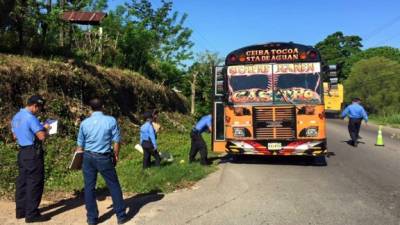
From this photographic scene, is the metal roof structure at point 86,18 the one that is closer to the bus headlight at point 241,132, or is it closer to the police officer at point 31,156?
the bus headlight at point 241,132

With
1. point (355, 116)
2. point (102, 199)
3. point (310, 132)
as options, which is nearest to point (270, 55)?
point (310, 132)

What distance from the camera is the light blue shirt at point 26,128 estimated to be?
7441mm

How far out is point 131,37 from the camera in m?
27.5

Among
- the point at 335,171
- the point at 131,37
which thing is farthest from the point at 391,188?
the point at 131,37

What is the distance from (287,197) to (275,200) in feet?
1.14

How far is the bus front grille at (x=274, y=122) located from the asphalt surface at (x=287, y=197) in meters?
0.81

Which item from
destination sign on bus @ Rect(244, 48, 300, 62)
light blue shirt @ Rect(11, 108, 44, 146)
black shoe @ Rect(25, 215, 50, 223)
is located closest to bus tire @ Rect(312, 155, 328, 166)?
destination sign on bus @ Rect(244, 48, 300, 62)

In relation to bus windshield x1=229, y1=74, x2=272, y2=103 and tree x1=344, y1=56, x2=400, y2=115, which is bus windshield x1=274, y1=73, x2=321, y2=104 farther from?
tree x1=344, y1=56, x2=400, y2=115

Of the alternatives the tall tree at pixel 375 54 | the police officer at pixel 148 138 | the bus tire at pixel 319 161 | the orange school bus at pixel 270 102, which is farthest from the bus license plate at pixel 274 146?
the tall tree at pixel 375 54

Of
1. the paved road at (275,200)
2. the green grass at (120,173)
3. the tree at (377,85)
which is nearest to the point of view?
the paved road at (275,200)

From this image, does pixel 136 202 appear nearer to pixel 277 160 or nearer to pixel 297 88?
pixel 297 88

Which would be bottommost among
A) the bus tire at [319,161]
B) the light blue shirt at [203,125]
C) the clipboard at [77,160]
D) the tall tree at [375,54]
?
the bus tire at [319,161]

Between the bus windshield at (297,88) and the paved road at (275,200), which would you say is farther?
the bus windshield at (297,88)

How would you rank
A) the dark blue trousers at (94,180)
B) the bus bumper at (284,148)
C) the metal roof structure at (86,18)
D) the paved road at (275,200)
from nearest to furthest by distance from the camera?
the dark blue trousers at (94,180), the paved road at (275,200), the bus bumper at (284,148), the metal roof structure at (86,18)
